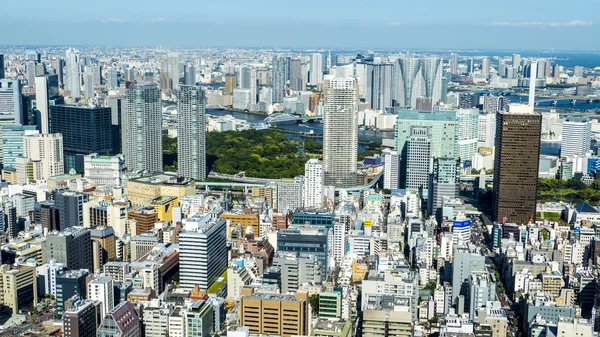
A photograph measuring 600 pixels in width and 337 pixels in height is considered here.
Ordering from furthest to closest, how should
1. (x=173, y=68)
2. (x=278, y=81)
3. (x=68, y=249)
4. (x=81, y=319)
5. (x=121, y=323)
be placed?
(x=278, y=81) → (x=173, y=68) → (x=68, y=249) → (x=81, y=319) → (x=121, y=323)

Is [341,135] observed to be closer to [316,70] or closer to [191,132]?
[191,132]

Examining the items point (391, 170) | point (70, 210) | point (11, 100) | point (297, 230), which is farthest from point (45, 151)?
point (297, 230)

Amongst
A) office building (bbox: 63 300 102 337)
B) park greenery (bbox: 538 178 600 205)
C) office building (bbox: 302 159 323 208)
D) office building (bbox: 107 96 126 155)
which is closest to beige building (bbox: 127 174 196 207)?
office building (bbox: 302 159 323 208)

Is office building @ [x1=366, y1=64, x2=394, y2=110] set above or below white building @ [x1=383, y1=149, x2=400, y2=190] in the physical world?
above

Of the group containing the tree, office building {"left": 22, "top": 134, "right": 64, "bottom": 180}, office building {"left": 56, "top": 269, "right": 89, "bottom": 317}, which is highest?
office building {"left": 22, "top": 134, "right": 64, "bottom": 180}

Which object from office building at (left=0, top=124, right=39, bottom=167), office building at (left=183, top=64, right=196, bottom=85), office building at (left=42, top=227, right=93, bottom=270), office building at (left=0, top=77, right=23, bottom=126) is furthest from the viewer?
office building at (left=183, top=64, right=196, bottom=85)

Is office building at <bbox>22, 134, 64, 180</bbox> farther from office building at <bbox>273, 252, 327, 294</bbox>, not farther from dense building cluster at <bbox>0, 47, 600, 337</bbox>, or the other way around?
office building at <bbox>273, 252, 327, 294</bbox>

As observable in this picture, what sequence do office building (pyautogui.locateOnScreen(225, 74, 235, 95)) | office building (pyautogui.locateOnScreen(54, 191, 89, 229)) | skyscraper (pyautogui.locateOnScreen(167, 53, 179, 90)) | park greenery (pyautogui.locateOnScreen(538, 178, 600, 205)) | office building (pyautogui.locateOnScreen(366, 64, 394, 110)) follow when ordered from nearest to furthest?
office building (pyautogui.locateOnScreen(54, 191, 89, 229)) → park greenery (pyautogui.locateOnScreen(538, 178, 600, 205)) → skyscraper (pyautogui.locateOnScreen(167, 53, 179, 90)) → office building (pyautogui.locateOnScreen(366, 64, 394, 110)) → office building (pyautogui.locateOnScreen(225, 74, 235, 95))

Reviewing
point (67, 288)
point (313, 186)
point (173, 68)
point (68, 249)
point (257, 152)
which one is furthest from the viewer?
point (173, 68)

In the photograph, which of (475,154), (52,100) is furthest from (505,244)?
(52,100)
